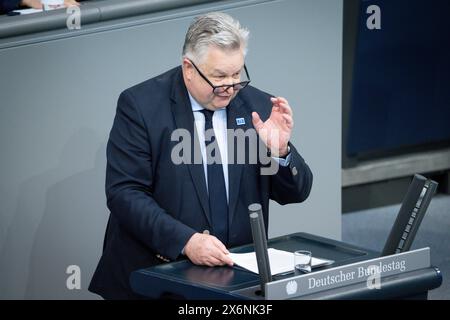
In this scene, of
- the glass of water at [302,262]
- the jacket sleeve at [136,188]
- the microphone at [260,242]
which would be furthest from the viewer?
the jacket sleeve at [136,188]

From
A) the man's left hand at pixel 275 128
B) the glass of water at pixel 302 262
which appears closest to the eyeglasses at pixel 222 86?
the man's left hand at pixel 275 128

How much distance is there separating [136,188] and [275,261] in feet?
1.78

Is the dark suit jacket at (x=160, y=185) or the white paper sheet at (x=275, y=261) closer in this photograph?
the white paper sheet at (x=275, y=261)

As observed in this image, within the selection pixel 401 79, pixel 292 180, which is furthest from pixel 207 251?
pixel 401 79

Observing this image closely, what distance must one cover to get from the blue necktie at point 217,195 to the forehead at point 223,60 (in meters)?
0.25

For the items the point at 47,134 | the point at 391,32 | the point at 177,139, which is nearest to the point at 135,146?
the point at 177,139

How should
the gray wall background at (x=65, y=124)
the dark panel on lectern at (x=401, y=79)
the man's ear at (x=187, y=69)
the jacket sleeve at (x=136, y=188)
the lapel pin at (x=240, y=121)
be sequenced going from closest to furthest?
the jacket sleeve at (x=136, y=188) < the man's ear at (x=187, y=69) < the lapel pin at (x=240, y=121) < the gray wall background at (x=65, y=124) < the dark panel on lectern at (x=401, y=79)

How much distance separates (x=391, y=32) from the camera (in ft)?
20.1

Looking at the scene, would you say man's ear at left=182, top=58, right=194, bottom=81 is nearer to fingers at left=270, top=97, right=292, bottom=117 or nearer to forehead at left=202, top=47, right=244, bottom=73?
forehead at left=202, top=47, right=244, bottom=73

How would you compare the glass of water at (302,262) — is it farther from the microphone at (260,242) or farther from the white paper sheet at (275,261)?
the microphone at (260,242)

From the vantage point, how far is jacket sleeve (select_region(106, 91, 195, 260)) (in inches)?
138

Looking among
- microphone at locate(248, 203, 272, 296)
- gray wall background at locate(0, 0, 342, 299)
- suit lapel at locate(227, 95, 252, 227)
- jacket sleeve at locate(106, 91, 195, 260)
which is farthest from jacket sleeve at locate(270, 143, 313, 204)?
gray wall background at locate(0, 0, 342, 299)

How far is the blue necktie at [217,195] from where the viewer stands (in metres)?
3.67

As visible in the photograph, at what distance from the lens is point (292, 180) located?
12.0 ft
